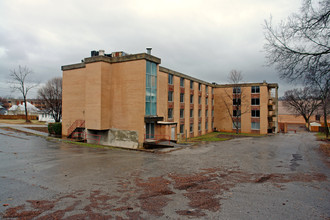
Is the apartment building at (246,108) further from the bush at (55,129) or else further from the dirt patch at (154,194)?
the dirt patch at (154,194)

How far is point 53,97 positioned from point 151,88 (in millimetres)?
33629

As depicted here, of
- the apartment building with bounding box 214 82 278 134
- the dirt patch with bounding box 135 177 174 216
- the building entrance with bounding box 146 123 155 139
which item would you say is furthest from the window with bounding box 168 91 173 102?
the dirt patch with bounding box 135 177 174 216

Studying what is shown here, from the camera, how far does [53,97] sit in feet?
156

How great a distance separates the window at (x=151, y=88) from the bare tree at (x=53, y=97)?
101ft

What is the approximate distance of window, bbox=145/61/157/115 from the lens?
75.5 ft

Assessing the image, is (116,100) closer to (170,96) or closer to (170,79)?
(170,96)

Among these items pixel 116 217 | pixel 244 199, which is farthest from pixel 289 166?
pixel 116 217

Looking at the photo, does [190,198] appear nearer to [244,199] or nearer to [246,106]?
[244,199]

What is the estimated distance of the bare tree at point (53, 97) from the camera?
46.1 meters

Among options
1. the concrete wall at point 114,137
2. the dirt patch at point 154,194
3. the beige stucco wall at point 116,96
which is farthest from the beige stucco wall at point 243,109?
the dirt patch at point 154,194

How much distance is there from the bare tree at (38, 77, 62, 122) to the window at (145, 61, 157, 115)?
3089 centimetres

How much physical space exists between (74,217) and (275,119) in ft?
164

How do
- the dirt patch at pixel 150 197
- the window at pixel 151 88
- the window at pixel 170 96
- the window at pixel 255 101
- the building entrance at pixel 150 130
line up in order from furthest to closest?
the window at pixel 255 101 → the window at pixel 170 96 → the building entrance at pixel 150 130 → the window at pixel 151 88 → the dirt patch at pixel 150 197

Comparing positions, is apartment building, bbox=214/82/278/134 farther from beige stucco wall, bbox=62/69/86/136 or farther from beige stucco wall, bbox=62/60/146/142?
beige stucco wall, bbox=62/69/86/136
